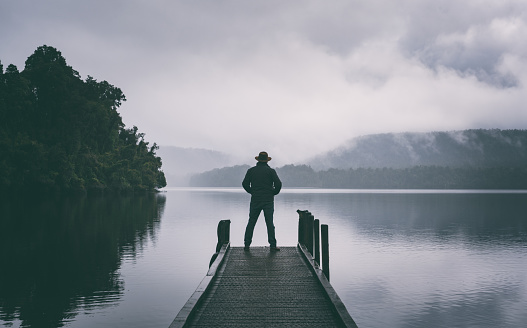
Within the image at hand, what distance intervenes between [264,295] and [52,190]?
74517 mm

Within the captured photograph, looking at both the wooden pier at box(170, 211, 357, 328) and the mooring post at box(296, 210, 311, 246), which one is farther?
the mooring post at box(296, 210, 311, 246)

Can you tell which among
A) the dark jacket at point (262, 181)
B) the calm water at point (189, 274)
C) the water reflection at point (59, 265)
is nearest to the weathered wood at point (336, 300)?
the calm water at point (189, 274)

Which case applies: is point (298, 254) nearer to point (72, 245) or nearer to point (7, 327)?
point (7, 327)

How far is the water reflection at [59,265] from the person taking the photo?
44.4ft

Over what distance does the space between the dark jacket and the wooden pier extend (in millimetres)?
2091

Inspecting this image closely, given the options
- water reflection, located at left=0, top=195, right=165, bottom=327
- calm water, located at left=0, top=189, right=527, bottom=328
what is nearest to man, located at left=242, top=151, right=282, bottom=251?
calm water, located at left=0, top=189, right=527, bottom=328

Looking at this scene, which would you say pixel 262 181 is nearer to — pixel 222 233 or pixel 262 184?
pixel 262 184

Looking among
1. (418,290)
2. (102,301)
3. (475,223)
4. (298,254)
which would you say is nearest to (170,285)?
(102,301)

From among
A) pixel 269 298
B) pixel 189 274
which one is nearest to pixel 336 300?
pixel 269 298

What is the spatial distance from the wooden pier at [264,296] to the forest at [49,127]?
194 feet

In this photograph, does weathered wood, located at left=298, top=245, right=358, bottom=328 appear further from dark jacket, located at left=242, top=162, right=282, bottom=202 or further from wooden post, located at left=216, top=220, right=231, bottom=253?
wooden post, located at left=216, top=220, right=231, bottom=253

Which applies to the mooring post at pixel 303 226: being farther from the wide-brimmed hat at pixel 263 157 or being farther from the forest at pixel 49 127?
the forest at pixel 49 127

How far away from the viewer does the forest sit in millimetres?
66125

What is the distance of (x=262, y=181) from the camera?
1531 centimetres
